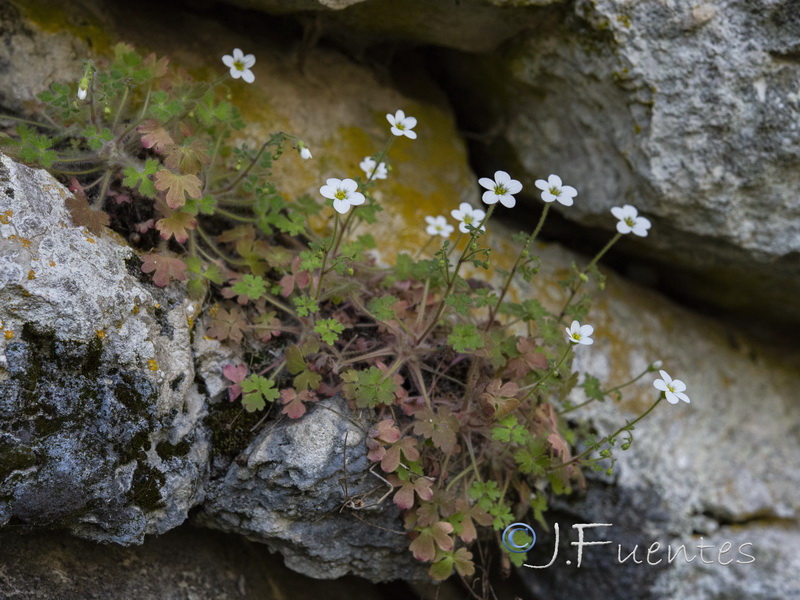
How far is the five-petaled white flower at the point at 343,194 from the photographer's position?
2.31m

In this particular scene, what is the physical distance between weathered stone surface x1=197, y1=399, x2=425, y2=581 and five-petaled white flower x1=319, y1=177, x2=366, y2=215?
0.76 m

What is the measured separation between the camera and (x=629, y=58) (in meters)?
2.92

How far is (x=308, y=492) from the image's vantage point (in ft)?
7.98

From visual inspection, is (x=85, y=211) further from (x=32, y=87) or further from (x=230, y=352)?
(x=32, y=87)

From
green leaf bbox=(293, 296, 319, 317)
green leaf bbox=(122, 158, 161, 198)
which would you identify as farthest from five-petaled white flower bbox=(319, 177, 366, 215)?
green leaf bbox=(122, 158, 161, 198)

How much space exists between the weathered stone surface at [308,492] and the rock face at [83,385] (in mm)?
173

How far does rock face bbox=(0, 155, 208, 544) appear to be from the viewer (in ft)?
6.68

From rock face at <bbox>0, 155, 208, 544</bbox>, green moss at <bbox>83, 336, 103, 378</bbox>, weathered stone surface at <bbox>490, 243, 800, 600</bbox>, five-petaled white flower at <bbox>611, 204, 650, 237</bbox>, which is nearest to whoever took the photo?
rock face at <bbox>0, 155, 208, 544</bbox>

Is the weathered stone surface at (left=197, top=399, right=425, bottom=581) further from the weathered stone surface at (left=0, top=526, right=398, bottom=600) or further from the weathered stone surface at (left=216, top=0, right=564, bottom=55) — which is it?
the weathered stone surface at (left=216, top=0, right=564, bottom=55)

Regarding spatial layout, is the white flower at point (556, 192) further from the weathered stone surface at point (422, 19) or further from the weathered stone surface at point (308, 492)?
→ the weathered stone surface at point (308, 492)

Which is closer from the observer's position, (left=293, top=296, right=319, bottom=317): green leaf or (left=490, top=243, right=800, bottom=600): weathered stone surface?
(left=293, top=296, right=319, bottom=317): green leaf

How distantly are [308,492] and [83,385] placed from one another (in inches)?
33.4

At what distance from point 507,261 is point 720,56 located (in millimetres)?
1360

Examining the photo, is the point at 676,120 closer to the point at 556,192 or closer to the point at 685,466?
the point at 556,192
